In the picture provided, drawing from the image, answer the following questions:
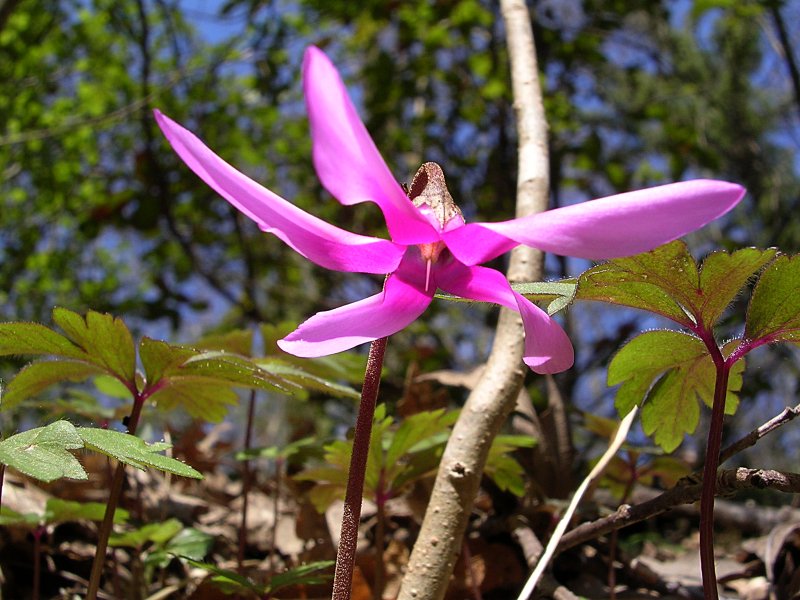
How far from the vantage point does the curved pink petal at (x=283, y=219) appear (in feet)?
1.87

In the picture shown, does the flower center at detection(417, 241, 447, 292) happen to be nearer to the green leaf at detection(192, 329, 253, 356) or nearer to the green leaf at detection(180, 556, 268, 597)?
the green leaf at detection(180, 556, 268, 597)

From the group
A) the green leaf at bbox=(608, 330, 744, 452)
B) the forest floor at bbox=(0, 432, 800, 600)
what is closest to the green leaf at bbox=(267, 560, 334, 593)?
the forest floor at bbox=(0, 432, 800, 600)

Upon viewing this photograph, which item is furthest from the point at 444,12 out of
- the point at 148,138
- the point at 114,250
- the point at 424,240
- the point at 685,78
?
the point at 114,250

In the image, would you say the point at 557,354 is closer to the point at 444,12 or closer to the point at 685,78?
the point at 444,12

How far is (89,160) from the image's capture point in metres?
8.17

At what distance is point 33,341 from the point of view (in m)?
0.96

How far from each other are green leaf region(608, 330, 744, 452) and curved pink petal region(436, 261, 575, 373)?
289 mm

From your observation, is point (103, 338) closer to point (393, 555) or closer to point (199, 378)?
point (199, 378)

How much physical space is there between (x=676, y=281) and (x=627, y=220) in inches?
12.3

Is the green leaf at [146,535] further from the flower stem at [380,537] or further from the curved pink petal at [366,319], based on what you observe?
the curved pink petal at [366,319]

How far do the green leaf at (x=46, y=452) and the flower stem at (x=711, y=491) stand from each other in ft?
1.98

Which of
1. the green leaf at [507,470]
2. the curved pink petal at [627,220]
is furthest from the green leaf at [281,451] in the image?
the curved pink petal at [627,220]

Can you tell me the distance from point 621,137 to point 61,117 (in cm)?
628

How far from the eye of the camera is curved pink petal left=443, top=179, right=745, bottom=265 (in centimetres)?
51
